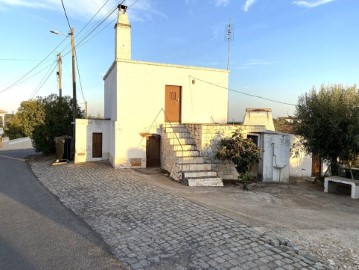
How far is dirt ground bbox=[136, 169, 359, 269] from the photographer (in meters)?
5.09

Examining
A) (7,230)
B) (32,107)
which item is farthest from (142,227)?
(32,107)

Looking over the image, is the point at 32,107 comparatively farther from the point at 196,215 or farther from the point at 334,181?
the point at 334,181

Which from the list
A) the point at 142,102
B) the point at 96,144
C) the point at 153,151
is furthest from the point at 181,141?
the point at 96,144

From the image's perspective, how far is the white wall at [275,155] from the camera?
1233cm

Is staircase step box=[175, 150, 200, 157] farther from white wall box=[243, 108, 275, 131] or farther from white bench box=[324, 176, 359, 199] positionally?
white wall box=[243, 108, 275, 131]

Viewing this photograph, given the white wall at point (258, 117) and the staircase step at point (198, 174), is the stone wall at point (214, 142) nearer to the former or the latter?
the staircase step at point (198, 174)

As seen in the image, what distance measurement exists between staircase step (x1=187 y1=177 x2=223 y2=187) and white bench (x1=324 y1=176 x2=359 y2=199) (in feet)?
14.1

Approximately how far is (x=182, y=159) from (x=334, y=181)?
600 centimetres

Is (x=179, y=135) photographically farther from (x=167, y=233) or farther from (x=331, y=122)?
(x=167, y=233)

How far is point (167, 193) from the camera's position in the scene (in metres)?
8.72

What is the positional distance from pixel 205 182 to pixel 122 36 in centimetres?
875

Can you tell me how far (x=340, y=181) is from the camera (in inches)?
422

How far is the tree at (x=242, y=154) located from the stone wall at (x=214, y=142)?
92cm

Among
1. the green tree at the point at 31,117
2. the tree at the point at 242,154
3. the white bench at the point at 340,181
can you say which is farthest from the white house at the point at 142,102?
the white bench at the point at 340,181
